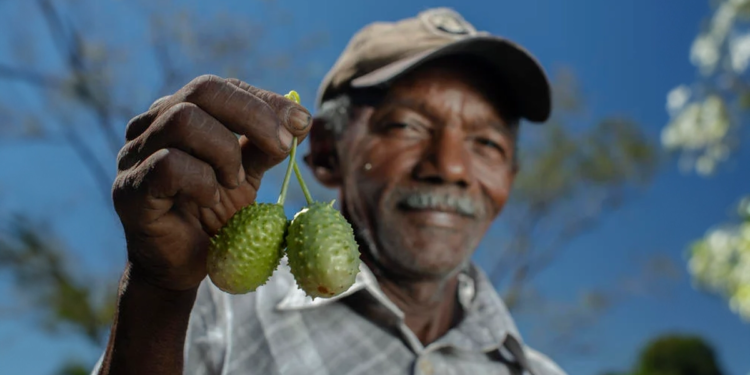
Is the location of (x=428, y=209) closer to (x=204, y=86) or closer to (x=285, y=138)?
(x=285, y=138)

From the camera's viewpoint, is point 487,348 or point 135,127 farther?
point 487,348

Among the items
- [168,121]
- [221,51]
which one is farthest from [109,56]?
[168,121]

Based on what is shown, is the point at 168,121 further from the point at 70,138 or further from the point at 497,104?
the point at 70,138

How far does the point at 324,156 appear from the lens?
4.04m

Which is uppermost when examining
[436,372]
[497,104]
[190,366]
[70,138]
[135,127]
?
[497,104]

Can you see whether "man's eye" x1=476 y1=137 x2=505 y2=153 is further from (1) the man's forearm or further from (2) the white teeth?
(1) the man's forearm

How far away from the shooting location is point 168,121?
6.10 feet

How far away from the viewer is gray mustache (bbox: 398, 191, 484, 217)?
3.46 m

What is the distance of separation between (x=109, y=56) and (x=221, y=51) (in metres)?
2.06

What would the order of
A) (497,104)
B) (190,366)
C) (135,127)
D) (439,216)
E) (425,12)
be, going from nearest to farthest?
(135,127) → (190,366) → (439,216) → (497,104) → (425,12)

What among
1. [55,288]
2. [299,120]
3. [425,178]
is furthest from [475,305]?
[55,288]

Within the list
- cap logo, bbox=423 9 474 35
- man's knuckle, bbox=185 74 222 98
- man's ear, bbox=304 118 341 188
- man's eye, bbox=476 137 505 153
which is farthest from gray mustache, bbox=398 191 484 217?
man's knuckle, bbox=185 74 222 98

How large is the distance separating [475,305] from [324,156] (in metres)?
1.11

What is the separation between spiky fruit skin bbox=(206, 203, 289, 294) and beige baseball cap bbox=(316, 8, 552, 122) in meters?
1.59
